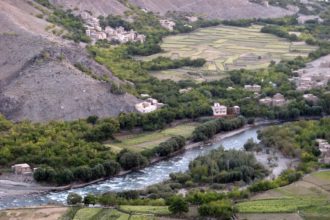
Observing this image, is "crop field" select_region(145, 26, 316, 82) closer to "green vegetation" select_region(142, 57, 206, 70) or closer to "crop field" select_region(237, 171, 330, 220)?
"green vegetation" select_region(142, 57, 206, 70)

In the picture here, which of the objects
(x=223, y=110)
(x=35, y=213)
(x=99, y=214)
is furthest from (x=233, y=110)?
(x=35, y=213)

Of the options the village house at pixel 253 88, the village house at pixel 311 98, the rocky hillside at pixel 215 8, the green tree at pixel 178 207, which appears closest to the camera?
the green tree at pixel 178 207

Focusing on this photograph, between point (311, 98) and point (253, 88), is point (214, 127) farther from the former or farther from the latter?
point (253, 88)

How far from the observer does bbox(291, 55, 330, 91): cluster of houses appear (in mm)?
60312

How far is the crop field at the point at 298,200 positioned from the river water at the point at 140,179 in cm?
673

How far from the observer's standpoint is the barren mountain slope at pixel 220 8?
9012 cm

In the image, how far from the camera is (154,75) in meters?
63.6

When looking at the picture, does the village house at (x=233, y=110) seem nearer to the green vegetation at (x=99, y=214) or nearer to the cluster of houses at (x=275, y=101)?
the cluster of houses at (x=275, y=101)

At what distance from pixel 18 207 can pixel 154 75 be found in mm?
27325

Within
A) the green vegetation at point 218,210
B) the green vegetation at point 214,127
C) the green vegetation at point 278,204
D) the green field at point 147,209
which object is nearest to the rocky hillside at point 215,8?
the green vegetation at point 214,127

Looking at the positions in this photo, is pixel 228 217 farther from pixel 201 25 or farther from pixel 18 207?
pixel 201 25

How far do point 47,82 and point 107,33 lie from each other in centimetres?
2376

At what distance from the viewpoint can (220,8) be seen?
3625 inches

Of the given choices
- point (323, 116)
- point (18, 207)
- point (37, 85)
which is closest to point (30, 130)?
point (37, 85)
